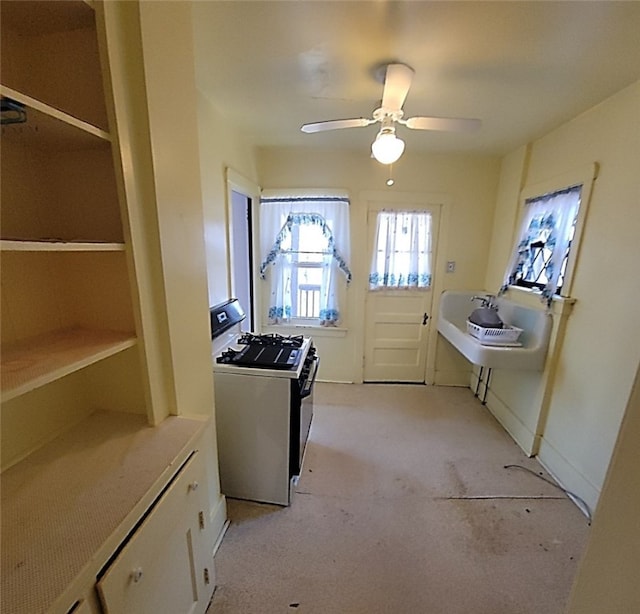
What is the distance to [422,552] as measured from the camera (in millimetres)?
1697

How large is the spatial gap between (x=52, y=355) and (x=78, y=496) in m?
0.40

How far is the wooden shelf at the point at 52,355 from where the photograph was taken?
0.77 m

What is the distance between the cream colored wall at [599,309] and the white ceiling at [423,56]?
225 millimetres

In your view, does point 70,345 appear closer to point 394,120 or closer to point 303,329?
point 394,120

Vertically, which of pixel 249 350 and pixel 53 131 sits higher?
pixel 53 131

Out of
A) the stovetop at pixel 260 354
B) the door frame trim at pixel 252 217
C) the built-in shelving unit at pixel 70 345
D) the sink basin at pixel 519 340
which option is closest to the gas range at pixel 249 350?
the stovetop at pixel 260 354

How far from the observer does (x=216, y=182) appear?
2.17 metres

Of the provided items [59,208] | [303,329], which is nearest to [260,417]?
[59,208]

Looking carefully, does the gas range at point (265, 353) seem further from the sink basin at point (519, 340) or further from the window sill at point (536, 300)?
the window sill at point (536, 300)

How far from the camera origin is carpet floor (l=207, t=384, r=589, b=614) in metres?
1.48

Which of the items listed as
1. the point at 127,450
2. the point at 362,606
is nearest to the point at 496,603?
the point at 362,606

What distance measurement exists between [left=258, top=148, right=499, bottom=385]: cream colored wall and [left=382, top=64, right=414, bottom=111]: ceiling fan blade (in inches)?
56.6

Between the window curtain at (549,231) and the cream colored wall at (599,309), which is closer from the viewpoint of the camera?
the cream colored wall at (599,309)

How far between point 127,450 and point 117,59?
3.97 ft
